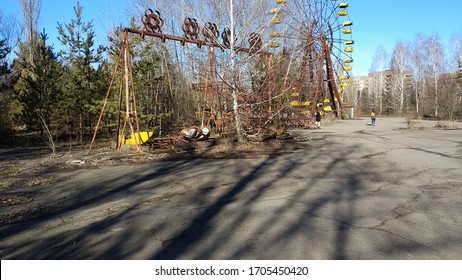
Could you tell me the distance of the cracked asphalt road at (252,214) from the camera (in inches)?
149

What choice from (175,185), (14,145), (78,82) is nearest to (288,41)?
(78,82)

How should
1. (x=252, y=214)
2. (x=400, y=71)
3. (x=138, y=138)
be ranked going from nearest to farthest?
(x=252, y=214) < (x=138, y=138) < (x=400, y=71)

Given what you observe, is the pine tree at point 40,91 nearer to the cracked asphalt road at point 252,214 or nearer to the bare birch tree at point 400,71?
the cracked asphalt road at point 252,214

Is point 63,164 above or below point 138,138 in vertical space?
below

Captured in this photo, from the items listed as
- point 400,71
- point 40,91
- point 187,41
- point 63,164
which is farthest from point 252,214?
point 400,71

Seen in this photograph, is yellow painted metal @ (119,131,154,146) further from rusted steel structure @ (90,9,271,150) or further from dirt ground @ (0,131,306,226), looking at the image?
dirt ground @ (0,131,306,226)

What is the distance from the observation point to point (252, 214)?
16.4 ft

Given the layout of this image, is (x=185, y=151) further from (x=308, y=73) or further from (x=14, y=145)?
(x=308, y=73)

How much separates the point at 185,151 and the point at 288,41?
17995 millimetres

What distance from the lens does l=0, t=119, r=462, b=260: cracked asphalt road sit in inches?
149

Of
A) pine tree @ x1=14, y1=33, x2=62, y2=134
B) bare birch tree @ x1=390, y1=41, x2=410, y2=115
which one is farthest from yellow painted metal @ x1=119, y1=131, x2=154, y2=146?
bare birch tree @ x1=390, y1=41, x2=410, y2=115

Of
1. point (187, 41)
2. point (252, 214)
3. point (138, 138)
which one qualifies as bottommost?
point (252, 214)

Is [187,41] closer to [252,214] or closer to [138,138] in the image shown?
[138,138]

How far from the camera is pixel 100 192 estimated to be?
22.0 feet
